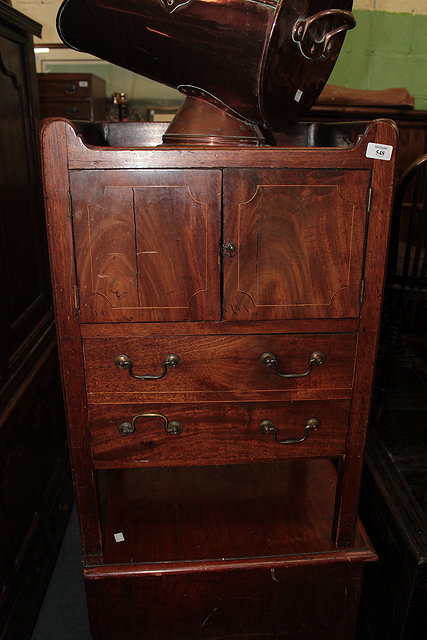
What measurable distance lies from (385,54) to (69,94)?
2029 millimetres

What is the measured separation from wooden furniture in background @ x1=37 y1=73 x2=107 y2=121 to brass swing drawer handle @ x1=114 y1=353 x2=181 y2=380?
2.55 metres

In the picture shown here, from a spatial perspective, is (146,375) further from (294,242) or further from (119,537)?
(119,537)

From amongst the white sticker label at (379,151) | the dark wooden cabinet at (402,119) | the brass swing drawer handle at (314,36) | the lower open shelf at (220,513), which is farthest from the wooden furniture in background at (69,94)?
the white sticker label at (379,151)

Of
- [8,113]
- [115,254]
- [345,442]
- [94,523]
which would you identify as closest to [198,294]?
[115,254]

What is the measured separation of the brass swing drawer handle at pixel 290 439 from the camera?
1.25 m

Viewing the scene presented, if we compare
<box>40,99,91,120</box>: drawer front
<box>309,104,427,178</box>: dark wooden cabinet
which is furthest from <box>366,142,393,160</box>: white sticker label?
<box>40,99,91,120</box>: drawer front

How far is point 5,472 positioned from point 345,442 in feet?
3.09

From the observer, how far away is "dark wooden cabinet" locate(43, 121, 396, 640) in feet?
3.50

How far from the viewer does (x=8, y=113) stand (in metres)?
1.61

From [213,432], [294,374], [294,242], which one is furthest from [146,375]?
[294,242]

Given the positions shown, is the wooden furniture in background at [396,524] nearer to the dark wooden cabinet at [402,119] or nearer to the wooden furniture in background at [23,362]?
the wooden furniture in background at [23,362]

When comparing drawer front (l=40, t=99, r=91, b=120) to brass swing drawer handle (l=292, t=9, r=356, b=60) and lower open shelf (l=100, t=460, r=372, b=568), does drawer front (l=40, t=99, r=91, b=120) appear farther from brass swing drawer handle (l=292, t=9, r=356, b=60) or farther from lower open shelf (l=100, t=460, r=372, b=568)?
brass swing drawer handle (l=292, t=9, r=356, b=60)

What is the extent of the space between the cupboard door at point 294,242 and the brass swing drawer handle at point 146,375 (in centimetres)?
15

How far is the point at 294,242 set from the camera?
1.11 m
